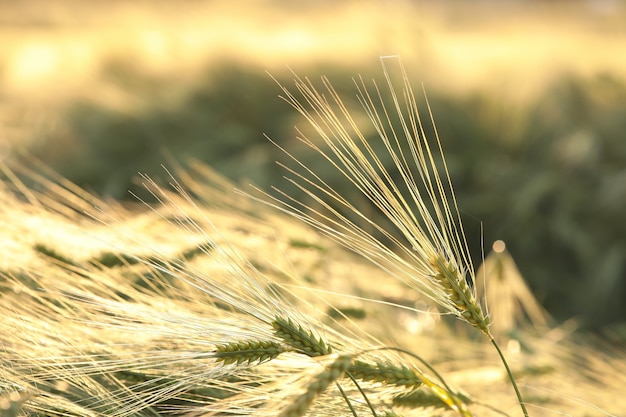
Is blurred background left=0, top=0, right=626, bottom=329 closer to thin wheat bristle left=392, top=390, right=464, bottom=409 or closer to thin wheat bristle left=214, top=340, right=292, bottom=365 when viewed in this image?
thin wheat bristle left=392, top=390, right=464, bottom=409

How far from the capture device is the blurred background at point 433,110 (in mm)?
1461

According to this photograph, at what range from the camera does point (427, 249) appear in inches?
16.5

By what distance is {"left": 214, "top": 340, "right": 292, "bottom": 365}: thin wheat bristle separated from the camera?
379 mm

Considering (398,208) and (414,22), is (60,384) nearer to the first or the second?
(398,208)

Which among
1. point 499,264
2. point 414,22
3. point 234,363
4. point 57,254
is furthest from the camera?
point 414,22

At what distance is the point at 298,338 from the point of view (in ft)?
1.29

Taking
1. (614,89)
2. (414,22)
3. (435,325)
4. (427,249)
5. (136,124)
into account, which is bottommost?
(435,325)

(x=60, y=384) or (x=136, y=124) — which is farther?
(x=136, y=124)

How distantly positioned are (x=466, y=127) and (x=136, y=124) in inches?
28.5

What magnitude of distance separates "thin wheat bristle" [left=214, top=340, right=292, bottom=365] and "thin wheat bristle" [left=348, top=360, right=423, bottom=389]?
0.04 metres

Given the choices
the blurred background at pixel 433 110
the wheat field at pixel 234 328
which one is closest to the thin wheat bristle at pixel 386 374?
the wheat field at pixel 234 328

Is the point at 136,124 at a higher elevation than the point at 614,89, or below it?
higher

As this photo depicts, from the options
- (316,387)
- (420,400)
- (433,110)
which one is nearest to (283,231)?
(420,400)

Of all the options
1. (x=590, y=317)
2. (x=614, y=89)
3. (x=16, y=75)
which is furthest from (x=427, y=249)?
(x=16, y=75)
